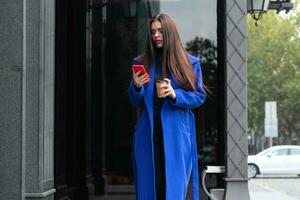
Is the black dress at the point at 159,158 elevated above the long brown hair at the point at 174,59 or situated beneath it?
situated beneath

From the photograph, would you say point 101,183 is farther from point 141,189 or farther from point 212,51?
point 141,189

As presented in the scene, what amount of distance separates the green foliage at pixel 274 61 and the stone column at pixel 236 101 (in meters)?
35.1

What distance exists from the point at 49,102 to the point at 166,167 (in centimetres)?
250

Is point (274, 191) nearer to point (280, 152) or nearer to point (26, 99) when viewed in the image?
point (280, 152)

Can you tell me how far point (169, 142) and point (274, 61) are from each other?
4048 centimetres

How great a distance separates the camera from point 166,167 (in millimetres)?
2924

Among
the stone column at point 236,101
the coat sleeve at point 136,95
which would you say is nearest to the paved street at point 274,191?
the stone column at point 236,101

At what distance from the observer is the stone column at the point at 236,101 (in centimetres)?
626

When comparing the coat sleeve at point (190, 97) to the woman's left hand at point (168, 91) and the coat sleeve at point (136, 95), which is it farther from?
the coat sleeve at point (136, 95)

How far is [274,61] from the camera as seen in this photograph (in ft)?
139

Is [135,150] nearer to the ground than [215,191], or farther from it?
farther from it

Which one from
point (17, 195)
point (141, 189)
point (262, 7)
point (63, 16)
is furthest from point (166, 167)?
point (262, 7)

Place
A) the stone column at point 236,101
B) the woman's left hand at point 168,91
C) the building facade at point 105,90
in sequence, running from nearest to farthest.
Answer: the woman's left hand at point 168,91 < the building facade at point 105,90 < the stone column at point 236,101

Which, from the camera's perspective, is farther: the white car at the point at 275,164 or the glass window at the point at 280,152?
the glass window at the point at 280,152
